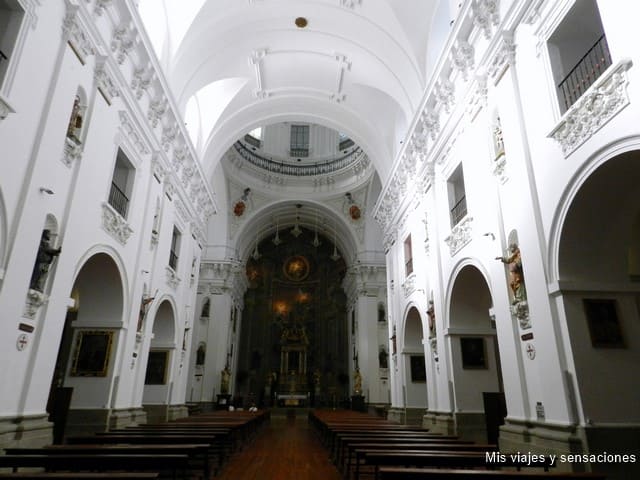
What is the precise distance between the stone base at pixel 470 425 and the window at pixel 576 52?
6387 mm

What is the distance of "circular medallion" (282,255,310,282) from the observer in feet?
96.6

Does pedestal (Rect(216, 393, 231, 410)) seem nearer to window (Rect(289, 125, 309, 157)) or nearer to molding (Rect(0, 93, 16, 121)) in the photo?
window (Rect(289, 125, 309, 157))

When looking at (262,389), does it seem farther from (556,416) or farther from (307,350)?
(556,416)

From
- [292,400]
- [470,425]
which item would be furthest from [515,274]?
[292,400]

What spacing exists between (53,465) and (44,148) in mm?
4085

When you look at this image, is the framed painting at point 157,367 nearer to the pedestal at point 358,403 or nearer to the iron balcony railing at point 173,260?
the iron balcony railing at point 173,260

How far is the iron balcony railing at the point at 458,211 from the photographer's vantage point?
988 cm

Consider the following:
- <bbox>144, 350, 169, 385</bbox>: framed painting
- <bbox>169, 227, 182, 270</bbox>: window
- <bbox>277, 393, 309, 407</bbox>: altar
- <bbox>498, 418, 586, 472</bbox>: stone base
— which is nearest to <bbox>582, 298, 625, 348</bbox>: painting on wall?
<bbox>498, 418, 586, 472</bbox>: stone base

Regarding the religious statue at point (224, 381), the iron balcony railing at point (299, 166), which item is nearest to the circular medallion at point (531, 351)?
the religious statue at point (224, 381)

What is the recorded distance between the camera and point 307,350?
2719 cm

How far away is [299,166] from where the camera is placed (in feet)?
83.7

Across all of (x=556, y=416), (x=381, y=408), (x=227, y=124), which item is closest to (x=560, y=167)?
(x=556, y=416)

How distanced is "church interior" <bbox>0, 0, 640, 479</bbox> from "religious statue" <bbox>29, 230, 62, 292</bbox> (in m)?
0.03

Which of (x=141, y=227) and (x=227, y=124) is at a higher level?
(x=227, y=124)
